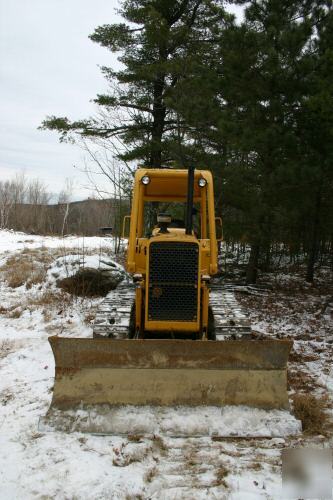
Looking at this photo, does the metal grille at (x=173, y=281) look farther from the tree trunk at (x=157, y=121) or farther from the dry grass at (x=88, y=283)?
the tree trunk at (x=157, y=121)

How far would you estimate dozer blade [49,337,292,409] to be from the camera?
4.31 meters

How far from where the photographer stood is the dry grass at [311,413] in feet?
13.8

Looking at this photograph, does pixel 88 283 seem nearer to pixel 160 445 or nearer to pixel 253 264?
pixel 253 264

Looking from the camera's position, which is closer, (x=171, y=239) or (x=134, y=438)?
(x=134, y=438)

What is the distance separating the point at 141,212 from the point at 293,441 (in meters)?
3.36

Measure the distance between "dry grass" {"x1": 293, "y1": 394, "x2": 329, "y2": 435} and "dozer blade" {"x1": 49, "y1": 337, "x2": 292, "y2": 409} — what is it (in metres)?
0.30

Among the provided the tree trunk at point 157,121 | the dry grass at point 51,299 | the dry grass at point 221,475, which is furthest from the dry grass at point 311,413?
the tree trunk at point 157,121

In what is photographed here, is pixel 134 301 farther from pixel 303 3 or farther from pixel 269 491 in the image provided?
pixel 303 3

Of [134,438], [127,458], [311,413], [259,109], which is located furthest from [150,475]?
[259,109]

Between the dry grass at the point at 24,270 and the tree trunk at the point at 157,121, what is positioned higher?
the tree trunk at the point at 157,121

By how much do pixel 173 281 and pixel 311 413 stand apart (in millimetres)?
1998

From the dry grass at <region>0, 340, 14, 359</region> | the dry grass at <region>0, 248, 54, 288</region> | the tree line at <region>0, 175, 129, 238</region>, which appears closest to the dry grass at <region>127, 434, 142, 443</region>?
the dry grass at <region>0, 340, 14, 359</region>

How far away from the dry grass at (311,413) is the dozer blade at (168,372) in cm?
30

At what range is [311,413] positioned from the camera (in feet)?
14.5
